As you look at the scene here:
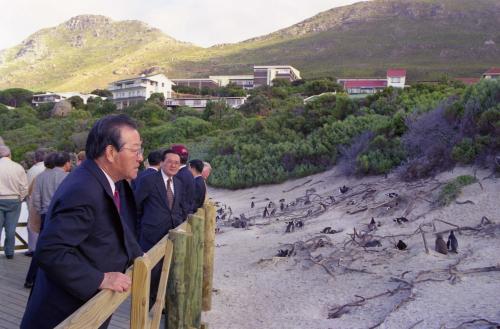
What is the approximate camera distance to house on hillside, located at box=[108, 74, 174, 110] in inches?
2638

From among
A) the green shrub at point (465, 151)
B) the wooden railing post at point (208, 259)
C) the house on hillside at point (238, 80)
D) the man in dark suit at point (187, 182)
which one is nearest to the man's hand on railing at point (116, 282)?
the man in dark suit at point (187, 182)

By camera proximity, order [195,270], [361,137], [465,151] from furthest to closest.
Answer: [361,137]
[465,151]
[195,270]

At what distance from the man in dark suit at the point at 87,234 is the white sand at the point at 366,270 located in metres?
2.92

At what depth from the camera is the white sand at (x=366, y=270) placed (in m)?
4.45

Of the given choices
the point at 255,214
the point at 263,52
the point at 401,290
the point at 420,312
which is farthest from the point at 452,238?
the point at 263,52

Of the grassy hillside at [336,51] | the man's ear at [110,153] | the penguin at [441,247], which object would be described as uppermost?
the grassy hillside at [336,51]

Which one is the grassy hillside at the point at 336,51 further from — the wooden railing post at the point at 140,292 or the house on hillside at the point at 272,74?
the wooden railing post at the point at 140,292

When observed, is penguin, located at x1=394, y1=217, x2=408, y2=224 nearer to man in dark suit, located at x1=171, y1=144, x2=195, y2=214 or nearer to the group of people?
man in dark suit, located at x1=171, y1=144, x2=195, y2=214

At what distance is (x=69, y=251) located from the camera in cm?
194

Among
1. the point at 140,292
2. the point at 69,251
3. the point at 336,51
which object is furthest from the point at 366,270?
the point at 336,51

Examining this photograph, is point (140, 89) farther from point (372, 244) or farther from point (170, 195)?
point (170, 195)

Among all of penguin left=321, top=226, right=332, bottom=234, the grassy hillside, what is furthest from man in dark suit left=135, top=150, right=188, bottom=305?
the grassy hillside

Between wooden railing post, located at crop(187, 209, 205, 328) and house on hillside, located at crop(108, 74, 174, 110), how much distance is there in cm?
6165

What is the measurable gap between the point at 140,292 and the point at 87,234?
13.4 inches
